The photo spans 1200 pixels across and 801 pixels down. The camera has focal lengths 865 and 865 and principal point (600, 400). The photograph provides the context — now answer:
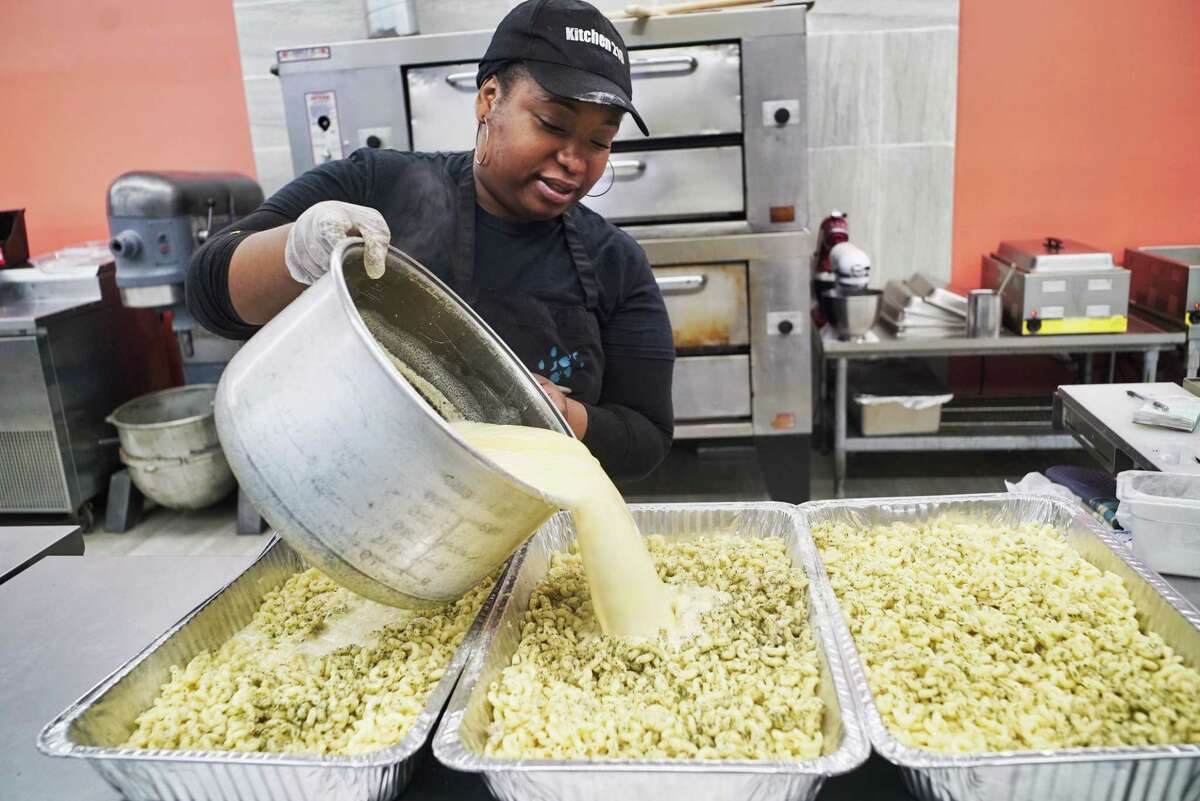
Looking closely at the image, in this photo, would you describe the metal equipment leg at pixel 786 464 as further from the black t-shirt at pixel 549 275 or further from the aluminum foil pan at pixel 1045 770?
the aluminum foil pan at pixel 1045 770

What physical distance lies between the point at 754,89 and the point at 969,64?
121 cm

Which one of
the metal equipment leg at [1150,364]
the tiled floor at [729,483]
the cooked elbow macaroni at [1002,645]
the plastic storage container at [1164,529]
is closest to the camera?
the cooked elbow macaroni at [1002,645]

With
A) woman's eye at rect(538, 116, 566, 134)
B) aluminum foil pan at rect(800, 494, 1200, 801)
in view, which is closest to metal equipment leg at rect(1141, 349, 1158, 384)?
aluminum foil pan at rect(800, 494, 1200, 801)

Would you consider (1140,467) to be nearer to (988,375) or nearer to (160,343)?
(988,375)

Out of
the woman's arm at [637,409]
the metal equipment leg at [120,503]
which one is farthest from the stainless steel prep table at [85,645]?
the metal equipment leg at [120,503]

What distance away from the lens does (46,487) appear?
3.57 m

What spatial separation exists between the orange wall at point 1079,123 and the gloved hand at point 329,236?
3.34 meters

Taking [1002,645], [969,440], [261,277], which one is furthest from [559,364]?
[969,440]

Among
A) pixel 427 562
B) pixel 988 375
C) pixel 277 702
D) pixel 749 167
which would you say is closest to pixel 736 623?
pixel 427 562

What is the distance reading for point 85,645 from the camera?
1.32 m

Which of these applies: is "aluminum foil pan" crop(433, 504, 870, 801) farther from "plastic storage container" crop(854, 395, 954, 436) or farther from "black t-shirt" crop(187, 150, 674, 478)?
"plastic storage container" crop(854, 395, 954, 436)

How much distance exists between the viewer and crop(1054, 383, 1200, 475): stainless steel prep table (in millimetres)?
1585

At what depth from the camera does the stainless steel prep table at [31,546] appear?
5.25 ft

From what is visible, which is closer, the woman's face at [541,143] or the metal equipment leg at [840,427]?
the woman's face at [541,143]
